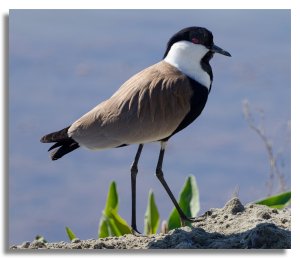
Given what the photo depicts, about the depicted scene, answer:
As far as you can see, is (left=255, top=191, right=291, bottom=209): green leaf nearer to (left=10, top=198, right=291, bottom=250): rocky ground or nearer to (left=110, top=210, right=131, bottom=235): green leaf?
(left=10, top=198, right=291, bottom=250): rocky ground

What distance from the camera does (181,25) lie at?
4586 mm

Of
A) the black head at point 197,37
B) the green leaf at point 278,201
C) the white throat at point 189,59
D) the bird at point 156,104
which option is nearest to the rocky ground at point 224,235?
the green leaf at point 278,201

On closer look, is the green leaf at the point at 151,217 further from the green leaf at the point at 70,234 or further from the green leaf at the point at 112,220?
the green leaf at the point at 70,234

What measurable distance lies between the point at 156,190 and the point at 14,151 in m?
0.76

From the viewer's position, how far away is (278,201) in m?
4.96

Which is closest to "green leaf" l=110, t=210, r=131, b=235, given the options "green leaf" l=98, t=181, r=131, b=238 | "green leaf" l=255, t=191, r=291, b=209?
"green leaf" l=98, t=181, r=131, b=238

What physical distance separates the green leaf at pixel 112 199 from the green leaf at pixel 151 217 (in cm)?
17

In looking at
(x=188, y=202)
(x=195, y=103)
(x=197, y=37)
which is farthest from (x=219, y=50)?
(x=188, y=202)

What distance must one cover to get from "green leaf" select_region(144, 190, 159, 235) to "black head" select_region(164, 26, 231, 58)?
31.5 inches

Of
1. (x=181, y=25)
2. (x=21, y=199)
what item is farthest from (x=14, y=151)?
(x=181, y=25)

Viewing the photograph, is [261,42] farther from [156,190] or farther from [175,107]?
[156,190]

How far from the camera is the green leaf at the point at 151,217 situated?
4.92 meters

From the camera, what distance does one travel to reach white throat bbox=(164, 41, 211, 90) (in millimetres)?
4547

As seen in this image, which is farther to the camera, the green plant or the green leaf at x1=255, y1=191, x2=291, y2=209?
the green leaf at x1=255, y1=191, x2=291, y2=209
